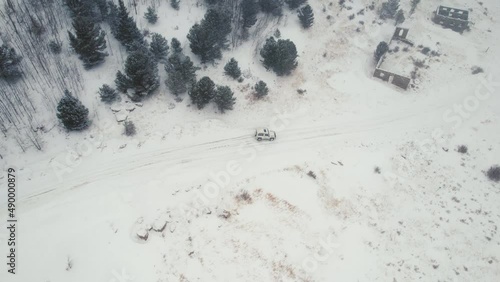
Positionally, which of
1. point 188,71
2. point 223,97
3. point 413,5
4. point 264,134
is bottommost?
point 264,134

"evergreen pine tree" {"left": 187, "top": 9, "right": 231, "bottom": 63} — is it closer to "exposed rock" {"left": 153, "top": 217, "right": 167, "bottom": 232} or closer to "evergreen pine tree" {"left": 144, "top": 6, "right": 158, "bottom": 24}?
"evergreen pine tree" {"left": 144, "top": 6, "right": 158, "bottom": 24}

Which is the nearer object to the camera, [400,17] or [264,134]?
[264,134]

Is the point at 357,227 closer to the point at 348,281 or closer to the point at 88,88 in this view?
the point at 348,281

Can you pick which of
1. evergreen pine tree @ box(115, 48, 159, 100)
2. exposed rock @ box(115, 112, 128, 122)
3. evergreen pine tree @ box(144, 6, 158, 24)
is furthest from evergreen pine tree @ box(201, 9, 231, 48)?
exposed rock @ box(115, 112, 128, 122)

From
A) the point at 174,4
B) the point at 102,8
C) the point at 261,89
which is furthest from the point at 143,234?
the point at 174,4

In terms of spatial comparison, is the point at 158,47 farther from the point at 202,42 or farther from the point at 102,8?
the point at 102,8

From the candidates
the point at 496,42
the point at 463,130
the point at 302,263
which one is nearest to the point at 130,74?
the point at 302,263

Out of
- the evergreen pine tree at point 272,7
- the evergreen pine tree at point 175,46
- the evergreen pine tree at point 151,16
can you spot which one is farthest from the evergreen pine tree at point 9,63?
the evergreen pine tree at point 272,7
